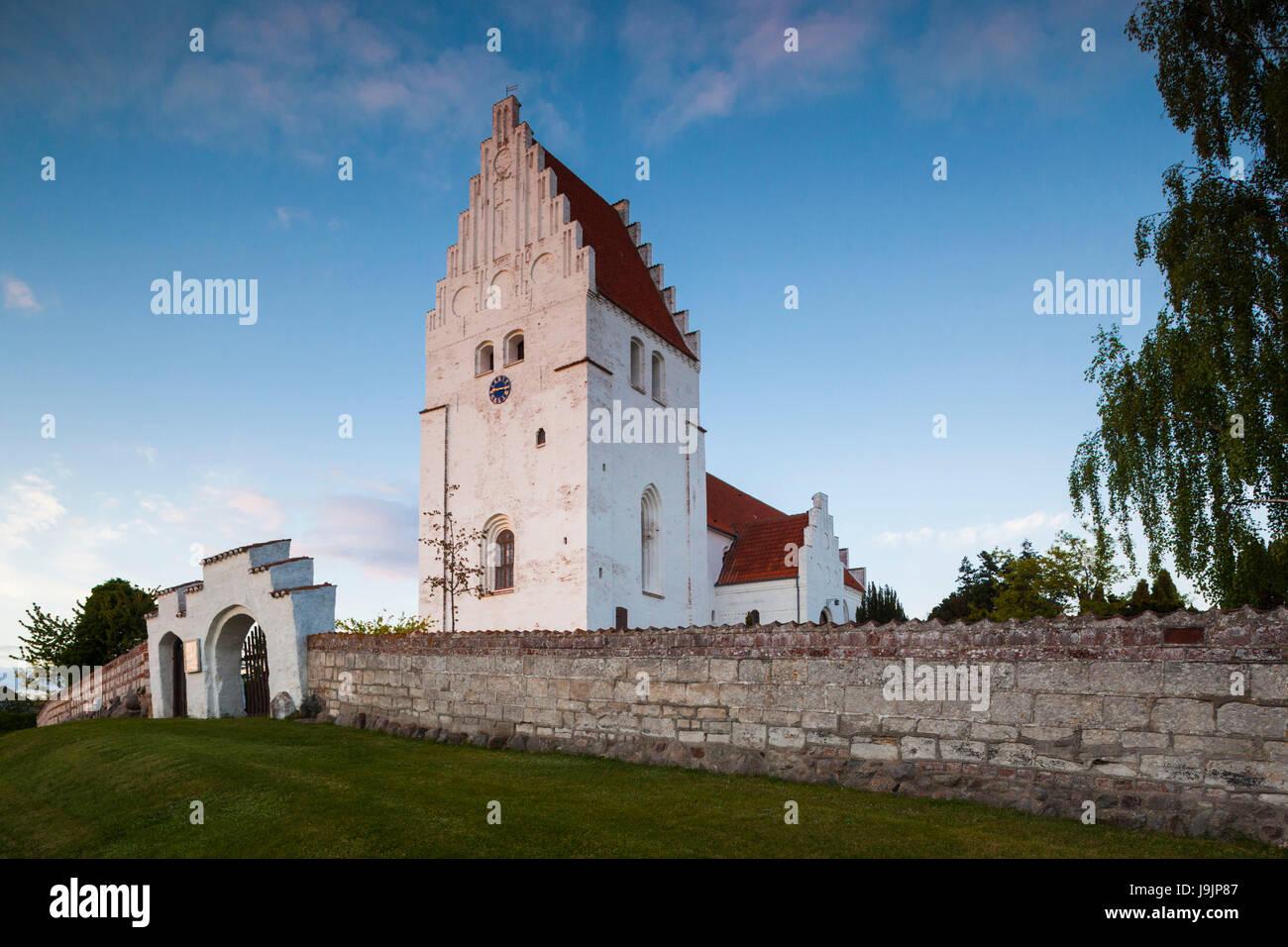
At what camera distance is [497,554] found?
2827cm

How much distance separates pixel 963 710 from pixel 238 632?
16.4 meters

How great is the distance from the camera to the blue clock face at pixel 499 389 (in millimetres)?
28750

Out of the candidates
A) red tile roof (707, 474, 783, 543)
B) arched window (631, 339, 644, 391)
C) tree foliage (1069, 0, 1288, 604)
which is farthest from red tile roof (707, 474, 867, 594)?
tree foliage (1069, 0, 1288, 604)

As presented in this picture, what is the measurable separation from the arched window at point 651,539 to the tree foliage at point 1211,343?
16105 millimetres

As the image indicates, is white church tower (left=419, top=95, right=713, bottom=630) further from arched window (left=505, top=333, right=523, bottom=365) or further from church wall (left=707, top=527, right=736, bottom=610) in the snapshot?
church wall (left=707, top=527, right=736, bottom=610)

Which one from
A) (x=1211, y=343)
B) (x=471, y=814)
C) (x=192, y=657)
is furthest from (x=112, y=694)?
(x=1211, y=343)

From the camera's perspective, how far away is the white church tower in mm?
26656

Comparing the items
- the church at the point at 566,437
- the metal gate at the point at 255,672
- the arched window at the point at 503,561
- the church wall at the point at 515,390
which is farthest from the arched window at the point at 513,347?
the metal gate at the point at 255,672

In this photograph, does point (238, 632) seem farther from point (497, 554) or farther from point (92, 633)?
point (92, 633)

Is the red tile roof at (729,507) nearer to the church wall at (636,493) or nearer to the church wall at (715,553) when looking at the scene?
the church wall at (715,553)

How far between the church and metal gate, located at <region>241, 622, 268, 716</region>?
798 centimetres
